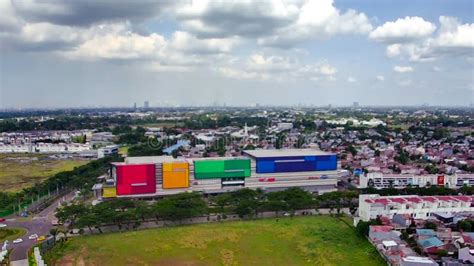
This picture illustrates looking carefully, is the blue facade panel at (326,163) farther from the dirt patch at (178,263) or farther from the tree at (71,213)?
the tree at (71,213)

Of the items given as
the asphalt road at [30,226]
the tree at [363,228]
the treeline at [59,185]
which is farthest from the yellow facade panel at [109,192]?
the tree at [363,228]

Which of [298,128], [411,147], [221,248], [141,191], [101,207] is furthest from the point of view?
[298,128]

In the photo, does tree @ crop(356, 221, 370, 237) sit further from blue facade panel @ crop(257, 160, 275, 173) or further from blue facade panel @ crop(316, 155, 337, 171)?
blue facade panel @ crop(316, 155, 337, 171)

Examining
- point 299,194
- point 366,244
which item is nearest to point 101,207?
point 299,194

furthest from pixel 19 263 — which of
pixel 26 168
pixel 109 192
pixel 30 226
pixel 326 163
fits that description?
pixel 26 168

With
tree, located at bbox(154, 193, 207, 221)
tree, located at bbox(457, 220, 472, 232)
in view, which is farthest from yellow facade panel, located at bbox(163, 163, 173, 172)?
tree, located at bbox(457, 220, 472, 232)

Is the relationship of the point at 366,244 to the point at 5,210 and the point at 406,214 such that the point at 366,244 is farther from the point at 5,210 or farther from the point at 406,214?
the point at 5,210

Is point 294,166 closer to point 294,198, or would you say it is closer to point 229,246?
point 294,198
